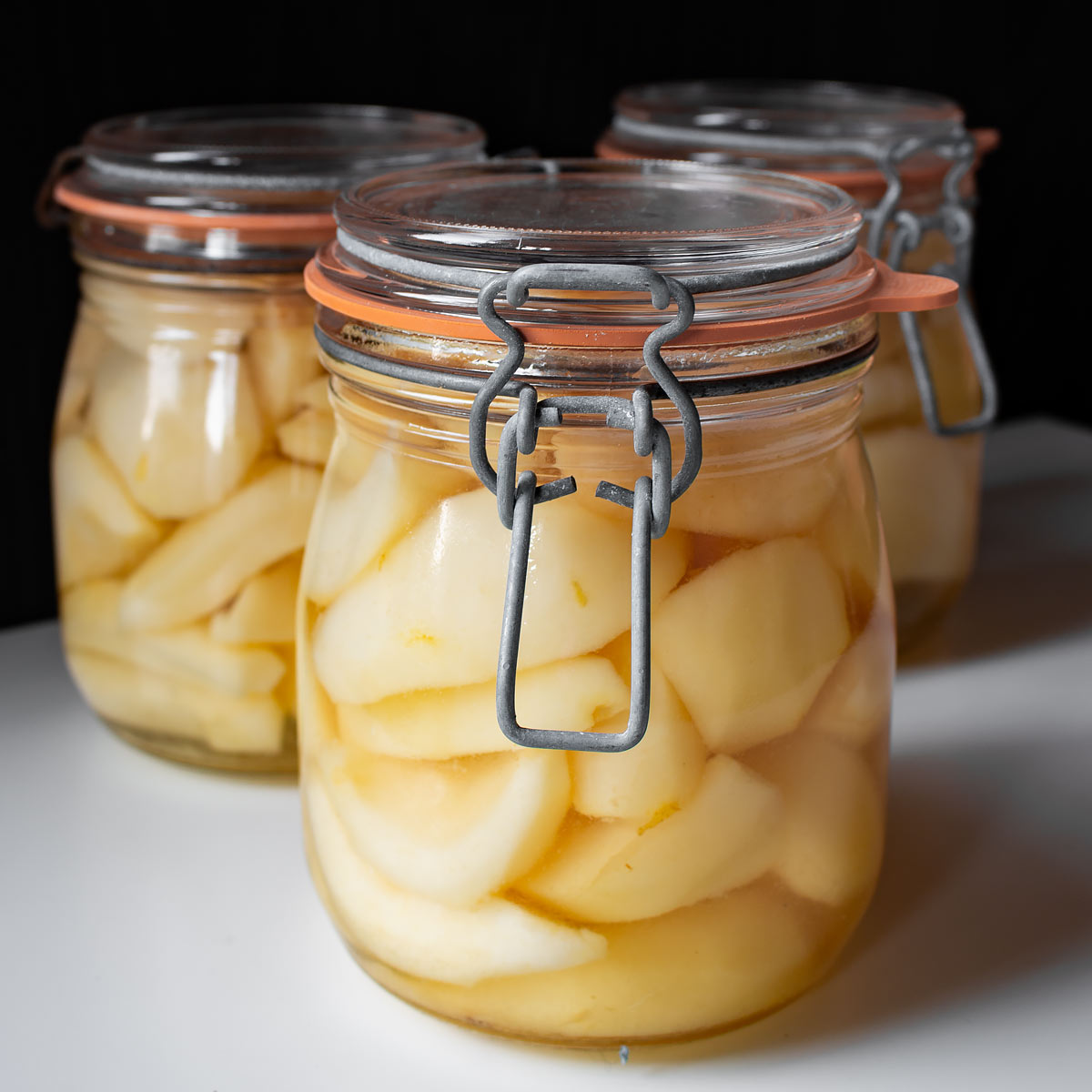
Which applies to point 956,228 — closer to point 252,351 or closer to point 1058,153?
point 252,351

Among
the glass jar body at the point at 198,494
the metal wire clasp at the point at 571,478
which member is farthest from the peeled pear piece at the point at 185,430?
the metal wire clasp at the point at 571,478

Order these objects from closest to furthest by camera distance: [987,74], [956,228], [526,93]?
[956,228], [526,93], [987,74]

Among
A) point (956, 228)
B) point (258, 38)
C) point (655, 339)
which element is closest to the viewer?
point (655, 339)

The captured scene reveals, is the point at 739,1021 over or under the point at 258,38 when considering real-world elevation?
under

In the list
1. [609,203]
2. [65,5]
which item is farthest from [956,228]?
[65,5]

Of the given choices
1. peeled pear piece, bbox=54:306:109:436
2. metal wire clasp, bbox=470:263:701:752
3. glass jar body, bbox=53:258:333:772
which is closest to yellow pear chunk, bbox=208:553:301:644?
glass jar body, bbox=53:258:333:772

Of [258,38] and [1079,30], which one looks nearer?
[258,38]
